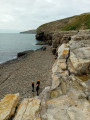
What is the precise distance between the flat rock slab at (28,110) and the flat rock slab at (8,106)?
1.53 ft

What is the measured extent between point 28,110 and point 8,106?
151 cm

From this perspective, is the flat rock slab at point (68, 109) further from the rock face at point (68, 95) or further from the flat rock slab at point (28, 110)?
the flat rock slab at point (28, 110)

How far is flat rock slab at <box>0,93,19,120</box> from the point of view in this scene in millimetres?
6574

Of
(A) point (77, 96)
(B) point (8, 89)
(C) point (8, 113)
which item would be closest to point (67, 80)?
(A) point (77, 96)

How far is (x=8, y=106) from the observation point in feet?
23.7

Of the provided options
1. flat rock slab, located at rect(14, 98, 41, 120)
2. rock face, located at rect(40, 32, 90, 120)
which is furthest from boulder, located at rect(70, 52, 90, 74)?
flat rock slab, located at rect(14, 98, 41, 120)

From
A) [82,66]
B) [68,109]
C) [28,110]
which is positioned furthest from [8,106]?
[82,66]

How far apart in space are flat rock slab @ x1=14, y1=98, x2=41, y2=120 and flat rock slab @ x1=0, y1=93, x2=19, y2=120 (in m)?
0.47

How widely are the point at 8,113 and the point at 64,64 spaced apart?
26.1 feet

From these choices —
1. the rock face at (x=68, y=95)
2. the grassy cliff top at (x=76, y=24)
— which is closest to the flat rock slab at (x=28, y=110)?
the rock face at (x=68, y=95)

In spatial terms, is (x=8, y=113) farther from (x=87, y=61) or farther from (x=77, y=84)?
(x=87, y=61)

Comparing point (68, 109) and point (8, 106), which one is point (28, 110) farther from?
point (68, 109)

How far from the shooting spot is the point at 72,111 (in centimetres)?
669

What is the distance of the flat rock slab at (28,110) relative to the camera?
661 cm
